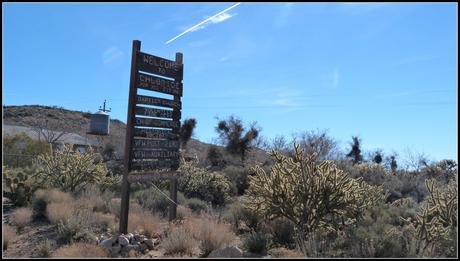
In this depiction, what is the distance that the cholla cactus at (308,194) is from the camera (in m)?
9.76

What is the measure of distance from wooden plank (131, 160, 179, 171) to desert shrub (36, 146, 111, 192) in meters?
4.96

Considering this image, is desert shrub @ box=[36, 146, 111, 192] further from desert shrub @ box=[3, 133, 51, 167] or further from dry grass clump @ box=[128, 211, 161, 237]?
desert shrub @ box=[3, 133, 51, 167]

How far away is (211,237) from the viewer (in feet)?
29.1

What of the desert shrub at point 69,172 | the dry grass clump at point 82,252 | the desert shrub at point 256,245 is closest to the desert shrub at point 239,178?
the desert shrub at point 69,172

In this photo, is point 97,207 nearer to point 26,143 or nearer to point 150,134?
point 150,134

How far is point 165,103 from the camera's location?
486 inches

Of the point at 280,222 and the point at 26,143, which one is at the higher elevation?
the point at 26,143

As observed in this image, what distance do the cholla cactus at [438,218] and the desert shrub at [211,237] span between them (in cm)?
318

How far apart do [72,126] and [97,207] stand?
7047 cm

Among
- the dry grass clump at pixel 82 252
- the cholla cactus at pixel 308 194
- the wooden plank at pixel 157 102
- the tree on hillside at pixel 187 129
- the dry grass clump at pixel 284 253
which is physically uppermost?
the tree on hillside at pixel 187 129

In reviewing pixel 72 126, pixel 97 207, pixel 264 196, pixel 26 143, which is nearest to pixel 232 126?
pixel 26 143

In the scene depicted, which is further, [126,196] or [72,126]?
[72,126]

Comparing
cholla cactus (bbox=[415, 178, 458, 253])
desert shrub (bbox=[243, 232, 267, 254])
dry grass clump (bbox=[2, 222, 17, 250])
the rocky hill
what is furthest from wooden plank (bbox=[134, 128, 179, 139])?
the rocky hill

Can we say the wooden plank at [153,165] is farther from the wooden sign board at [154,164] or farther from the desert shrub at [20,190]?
the desert shrub at [20,190]
